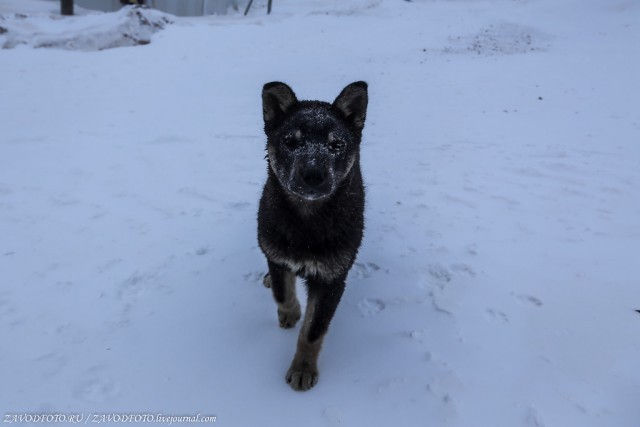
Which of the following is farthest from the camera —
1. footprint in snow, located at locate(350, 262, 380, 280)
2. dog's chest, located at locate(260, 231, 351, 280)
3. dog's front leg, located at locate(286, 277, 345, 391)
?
footprint in snow, located at locate(350, 262, 380, 280)

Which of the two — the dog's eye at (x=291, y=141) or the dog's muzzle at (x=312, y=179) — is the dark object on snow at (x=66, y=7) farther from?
the dog's muzzle at (x=312, y=179)

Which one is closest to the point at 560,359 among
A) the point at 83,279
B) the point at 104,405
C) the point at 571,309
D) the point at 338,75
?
the point at 571,309

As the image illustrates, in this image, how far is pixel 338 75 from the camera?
12.7 meters

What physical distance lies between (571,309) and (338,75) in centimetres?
1058

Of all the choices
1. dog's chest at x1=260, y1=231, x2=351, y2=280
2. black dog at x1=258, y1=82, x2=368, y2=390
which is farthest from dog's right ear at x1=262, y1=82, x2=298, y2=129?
dog's chest at x1=260, y1=231, x2=351, y2=280

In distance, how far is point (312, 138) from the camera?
9.65 ft

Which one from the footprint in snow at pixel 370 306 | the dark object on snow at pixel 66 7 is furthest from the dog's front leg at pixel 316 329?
the dark object on snow at pixel 66 7

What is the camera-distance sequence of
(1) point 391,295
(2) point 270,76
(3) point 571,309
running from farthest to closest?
(2) point 270,76 < (1) point 391,295 < (3) point 571,309

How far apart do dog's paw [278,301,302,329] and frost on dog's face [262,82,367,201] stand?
121 cm

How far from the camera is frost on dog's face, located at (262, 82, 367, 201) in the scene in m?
2.79

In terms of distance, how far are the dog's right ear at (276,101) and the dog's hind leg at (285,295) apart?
121 cm

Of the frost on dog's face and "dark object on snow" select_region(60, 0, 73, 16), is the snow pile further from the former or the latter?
the frost on dog's face

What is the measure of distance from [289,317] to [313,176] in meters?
1.58

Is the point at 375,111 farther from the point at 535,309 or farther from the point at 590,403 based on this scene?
the point at 590,403
